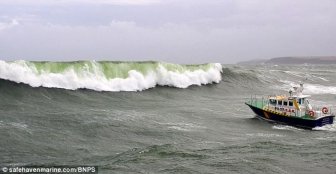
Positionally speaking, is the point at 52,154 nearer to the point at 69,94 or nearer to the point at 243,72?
the point at 69,94

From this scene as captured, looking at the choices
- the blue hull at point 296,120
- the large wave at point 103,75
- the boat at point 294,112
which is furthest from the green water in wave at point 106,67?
the blue hull at point 296,120

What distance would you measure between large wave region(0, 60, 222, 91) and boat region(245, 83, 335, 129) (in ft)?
43.9

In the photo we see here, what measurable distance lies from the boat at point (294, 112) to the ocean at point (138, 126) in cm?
67

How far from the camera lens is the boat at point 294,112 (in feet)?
89.7

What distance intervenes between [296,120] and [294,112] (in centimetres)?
123

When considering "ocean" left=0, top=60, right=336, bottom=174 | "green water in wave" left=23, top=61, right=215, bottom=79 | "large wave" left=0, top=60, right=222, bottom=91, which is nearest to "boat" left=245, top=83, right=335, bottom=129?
"ocean" left=0, top=60, right=336, bottom=174

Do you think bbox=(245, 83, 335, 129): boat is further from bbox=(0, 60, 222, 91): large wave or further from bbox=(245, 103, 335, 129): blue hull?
bbox=(0, 60, 222, 91): large wave

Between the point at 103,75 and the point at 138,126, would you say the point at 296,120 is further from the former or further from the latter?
the point at 103,75

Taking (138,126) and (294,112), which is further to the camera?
(294,112)

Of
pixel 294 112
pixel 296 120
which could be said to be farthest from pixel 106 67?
pixel 296 120

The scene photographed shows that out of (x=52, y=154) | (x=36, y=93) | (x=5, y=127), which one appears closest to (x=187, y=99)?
(x=36, y=93)

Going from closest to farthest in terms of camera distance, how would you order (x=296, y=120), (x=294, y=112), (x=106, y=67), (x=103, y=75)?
(x=296, y=120), (x=294, y=112), (x=103, y=75), (x=106, y=67)

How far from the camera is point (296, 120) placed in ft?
90.8

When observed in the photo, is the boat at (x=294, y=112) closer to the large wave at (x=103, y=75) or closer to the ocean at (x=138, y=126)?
the ocean at (x=138, y=126)
